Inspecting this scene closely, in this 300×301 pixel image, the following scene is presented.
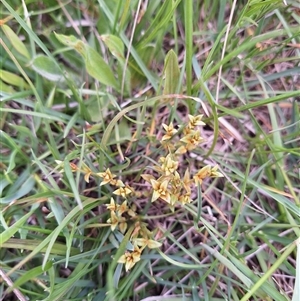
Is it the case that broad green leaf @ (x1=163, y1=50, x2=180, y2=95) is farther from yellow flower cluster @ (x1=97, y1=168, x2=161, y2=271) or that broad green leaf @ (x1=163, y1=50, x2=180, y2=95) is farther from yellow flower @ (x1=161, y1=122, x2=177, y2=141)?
yellow flower cluster @ (x1=97, y1=168, x2=161, y2=271)

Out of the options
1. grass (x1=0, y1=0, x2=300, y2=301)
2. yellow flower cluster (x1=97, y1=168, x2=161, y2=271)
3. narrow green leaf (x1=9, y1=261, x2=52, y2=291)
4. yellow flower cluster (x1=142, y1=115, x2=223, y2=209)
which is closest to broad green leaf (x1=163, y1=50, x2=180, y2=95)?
grass (x1=0, y1=0, x2=300, y2=301)

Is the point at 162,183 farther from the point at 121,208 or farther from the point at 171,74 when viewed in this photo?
the point at 171,74

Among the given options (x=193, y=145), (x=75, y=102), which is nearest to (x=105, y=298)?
(x=193, y=145)

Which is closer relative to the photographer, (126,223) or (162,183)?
(162,183)

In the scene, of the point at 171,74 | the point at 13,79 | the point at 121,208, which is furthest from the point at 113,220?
the point at 13,79

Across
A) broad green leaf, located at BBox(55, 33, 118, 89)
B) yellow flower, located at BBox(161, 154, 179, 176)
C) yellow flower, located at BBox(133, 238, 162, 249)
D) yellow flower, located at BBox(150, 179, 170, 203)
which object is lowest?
yellow flower, located at BBox(133, 238, 162, 249)

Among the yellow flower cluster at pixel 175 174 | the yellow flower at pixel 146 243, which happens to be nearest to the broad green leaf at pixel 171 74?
the yellow flower cluster at pixel 175 174

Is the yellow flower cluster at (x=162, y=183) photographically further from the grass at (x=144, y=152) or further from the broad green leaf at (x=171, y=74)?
the broad green leaf at (x=171, y=74)
